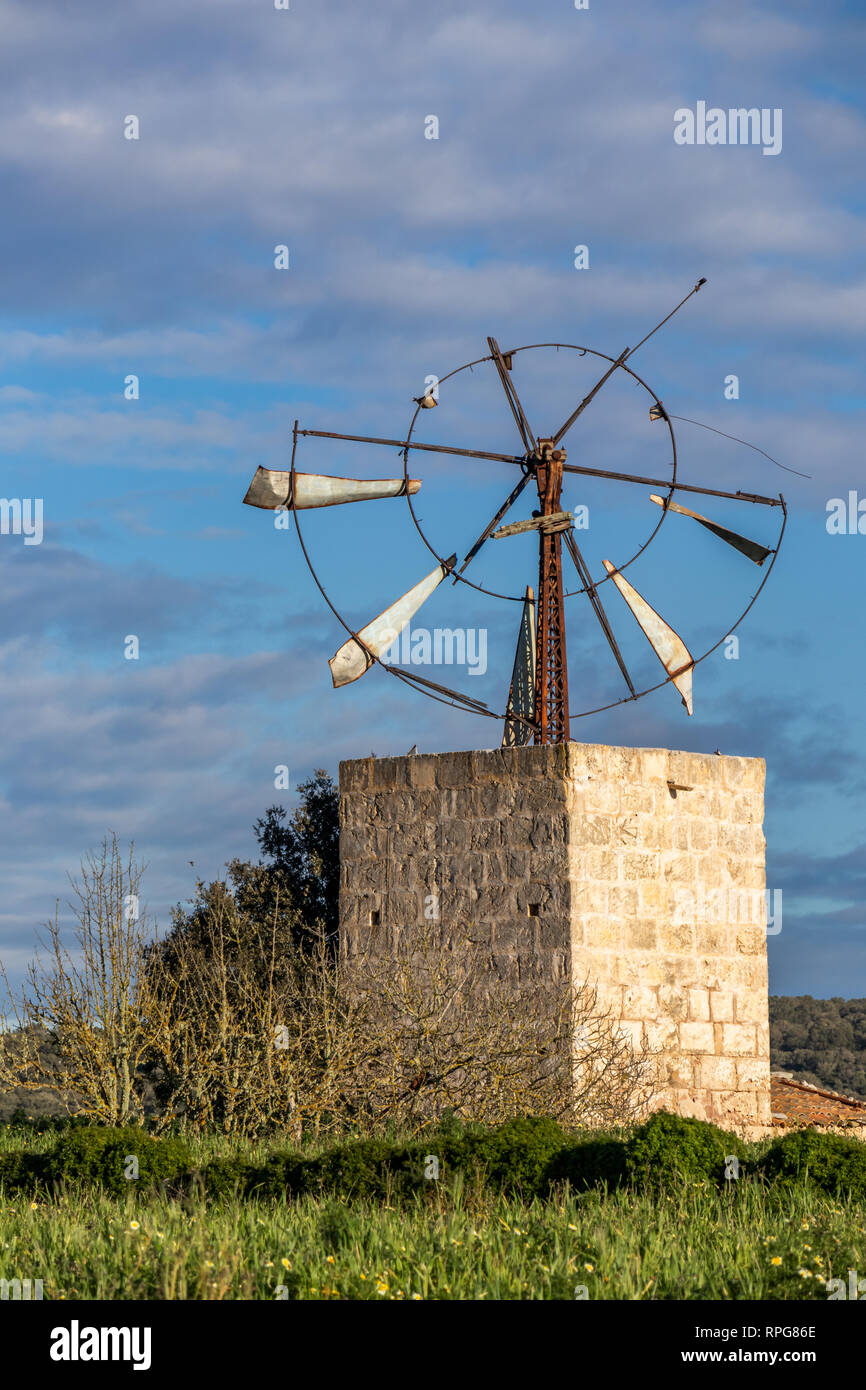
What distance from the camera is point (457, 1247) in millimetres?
7480

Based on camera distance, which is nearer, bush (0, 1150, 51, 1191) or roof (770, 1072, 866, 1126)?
bush (0, 1150, 51, 1191)

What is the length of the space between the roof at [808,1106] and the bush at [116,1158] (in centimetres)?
620

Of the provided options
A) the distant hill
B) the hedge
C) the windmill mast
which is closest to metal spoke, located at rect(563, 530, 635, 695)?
the windmill mast

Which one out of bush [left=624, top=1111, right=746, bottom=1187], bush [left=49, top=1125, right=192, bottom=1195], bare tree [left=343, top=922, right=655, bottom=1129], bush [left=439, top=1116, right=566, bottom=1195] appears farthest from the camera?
bare tree [left=343, top=922, right=655, bottom=1129]

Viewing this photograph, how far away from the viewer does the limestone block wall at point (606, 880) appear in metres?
13.7

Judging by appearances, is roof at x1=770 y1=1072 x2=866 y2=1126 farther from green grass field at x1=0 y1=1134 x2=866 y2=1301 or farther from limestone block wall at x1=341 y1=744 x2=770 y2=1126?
green grass field at x1=0 y1=1134 x2=866 y2=1301

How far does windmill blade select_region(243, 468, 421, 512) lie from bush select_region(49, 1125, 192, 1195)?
5885mm

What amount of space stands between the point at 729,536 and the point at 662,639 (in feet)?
4.27

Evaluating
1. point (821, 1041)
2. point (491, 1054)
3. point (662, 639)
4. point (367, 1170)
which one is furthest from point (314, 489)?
point (821, 1041)

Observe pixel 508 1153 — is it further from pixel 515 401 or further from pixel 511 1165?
pixel 515 401

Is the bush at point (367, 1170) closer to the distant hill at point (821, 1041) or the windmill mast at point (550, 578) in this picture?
the windmill mast at point (550, 578)

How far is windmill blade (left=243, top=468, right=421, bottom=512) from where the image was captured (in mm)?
14727

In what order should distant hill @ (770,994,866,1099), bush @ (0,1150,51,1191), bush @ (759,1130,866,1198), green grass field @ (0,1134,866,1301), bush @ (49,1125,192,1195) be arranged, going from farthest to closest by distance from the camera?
distant hill @ (770,994,866,1099) < bush @ (0,1150,51,1191) < bush @ (49,1125,192,1195) < bush @ (759,1130,866,1198) < green grass field @ (0,1134,866,1301)

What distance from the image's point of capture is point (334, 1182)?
10.4 meters
